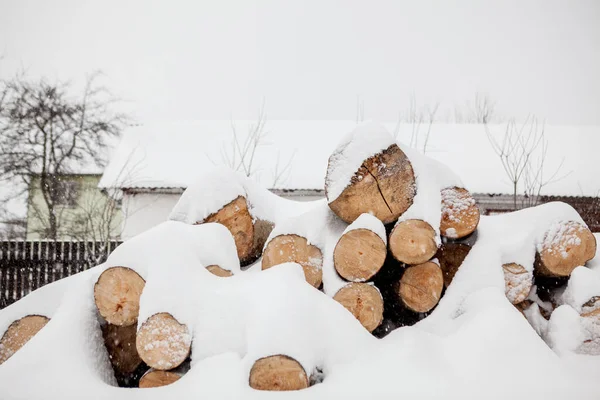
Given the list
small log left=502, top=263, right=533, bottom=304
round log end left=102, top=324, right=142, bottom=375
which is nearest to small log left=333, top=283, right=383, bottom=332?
small log left=502, top=263, right=533, bottom=304

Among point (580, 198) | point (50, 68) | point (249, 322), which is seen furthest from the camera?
point (50, 68)

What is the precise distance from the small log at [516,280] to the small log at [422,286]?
46 centimetres

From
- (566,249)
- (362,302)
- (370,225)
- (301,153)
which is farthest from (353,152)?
(301,153)

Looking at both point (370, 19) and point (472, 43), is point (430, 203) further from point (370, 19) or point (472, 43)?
point (370, 19)

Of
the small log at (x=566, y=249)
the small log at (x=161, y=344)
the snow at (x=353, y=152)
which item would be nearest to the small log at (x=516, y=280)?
the small log at (x=566, y=249)

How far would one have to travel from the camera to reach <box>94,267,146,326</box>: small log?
2.54m

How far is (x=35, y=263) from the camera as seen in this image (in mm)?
7902

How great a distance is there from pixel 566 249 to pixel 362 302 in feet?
4.50

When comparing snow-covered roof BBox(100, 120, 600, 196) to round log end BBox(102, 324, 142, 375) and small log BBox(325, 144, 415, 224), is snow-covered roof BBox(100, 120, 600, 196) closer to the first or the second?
small log BBox(325, 144, 415, 224)

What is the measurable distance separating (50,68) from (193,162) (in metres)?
10.1

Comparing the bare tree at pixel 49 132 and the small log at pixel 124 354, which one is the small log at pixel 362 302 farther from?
the bare tree at pixel 49 132

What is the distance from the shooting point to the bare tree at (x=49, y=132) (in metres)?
16.9

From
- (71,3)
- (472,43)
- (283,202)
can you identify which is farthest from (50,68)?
(71,3)

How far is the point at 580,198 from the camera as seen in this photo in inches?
413
